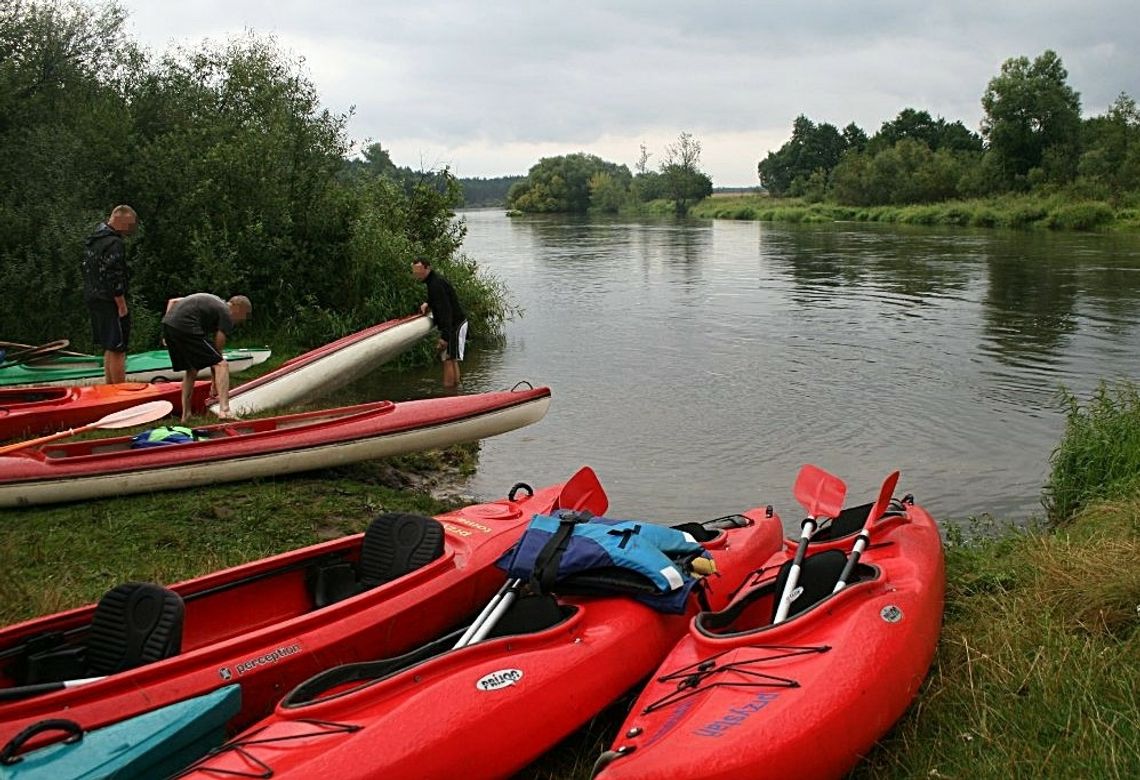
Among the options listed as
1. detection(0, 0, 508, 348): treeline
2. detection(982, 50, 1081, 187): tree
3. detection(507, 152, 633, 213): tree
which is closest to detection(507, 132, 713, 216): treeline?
detection(507, 152, 633, 213): tree

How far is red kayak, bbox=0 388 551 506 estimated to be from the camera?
6871 millimetres

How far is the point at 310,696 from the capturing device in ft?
13.0

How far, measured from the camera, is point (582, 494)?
583cm

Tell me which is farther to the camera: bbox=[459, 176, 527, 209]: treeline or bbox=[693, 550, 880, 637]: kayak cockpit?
bbox=[459, 176, 527, 209]: treeline

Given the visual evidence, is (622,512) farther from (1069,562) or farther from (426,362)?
(426,362)

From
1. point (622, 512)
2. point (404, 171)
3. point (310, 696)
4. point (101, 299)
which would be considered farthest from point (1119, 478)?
point (404, 171)

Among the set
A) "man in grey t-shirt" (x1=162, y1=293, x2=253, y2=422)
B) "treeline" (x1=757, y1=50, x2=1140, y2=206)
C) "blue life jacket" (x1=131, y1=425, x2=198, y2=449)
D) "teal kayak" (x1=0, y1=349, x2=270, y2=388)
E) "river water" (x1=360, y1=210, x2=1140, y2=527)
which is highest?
"treeline" (x1=757, y1=50, x2=1140, y2=206)

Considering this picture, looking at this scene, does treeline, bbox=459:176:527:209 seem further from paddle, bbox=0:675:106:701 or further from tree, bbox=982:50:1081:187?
paddle, bbox=0:675:106:701

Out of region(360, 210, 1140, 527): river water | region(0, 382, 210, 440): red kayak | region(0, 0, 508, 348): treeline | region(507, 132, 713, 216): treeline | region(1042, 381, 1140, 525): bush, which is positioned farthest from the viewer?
region(507, 132, 713, 216): treeline

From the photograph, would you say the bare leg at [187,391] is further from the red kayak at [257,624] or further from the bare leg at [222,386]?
the red kayak at [257,624]

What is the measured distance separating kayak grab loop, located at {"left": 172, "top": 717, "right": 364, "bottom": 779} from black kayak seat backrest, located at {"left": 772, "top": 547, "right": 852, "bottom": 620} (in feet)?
6.62

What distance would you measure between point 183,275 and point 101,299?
369 centimetres

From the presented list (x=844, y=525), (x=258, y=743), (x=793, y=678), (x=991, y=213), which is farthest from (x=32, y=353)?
(x=991, y=213)

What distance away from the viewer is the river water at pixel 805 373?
29.9ft
